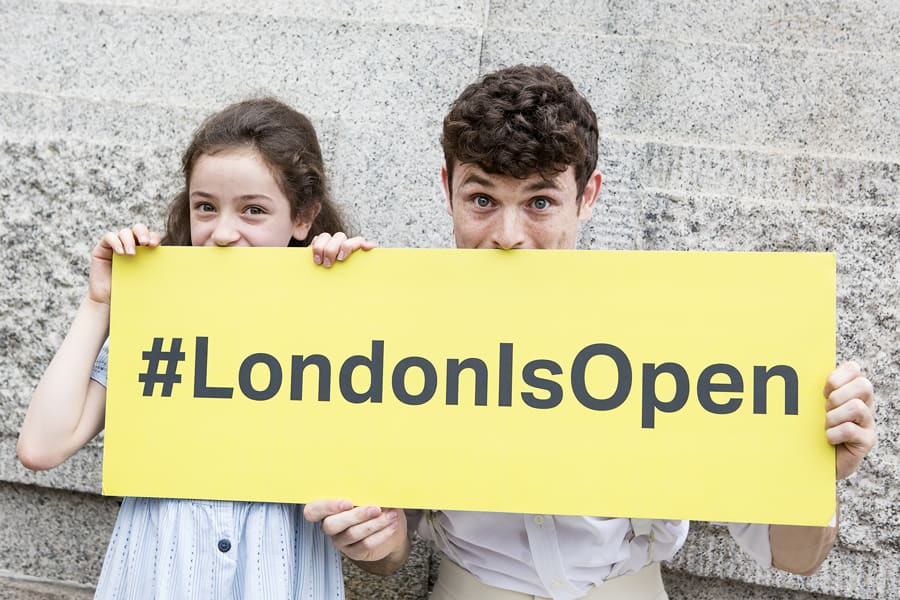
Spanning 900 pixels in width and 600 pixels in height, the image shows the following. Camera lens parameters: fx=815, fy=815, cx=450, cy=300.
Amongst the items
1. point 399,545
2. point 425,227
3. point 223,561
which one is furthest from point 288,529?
point 425,227

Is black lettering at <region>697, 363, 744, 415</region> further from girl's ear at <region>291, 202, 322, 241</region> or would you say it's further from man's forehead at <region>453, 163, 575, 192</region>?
girl's ear at <region>291, 202, 322, 241</region>

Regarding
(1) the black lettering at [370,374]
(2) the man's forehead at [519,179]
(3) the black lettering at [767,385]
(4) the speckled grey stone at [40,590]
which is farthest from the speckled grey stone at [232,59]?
(4) the speckled grey stone at [40,590]

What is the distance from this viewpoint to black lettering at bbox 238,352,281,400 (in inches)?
61.7

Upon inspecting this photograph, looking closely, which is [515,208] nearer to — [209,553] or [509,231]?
[509,231]

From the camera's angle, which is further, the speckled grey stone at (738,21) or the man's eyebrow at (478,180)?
the speckled grey stone at (738,21)

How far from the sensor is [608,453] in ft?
4.96

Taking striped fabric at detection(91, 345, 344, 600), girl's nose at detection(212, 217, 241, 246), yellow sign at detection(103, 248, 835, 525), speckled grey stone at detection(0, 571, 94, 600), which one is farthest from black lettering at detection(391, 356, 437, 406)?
speckled grey stone at detection(0, 571, 94, 600)

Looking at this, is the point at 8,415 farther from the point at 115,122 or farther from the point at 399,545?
the point at 399,545

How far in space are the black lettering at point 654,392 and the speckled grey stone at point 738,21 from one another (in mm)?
1201

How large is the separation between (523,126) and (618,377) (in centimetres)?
53

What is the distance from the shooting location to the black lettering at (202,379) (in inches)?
62.0

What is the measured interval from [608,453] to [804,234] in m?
0.98

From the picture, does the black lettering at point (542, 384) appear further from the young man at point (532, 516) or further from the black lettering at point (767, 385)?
the black lettering at point (767, 385)

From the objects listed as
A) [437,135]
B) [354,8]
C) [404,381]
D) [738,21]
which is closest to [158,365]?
[404,381]
